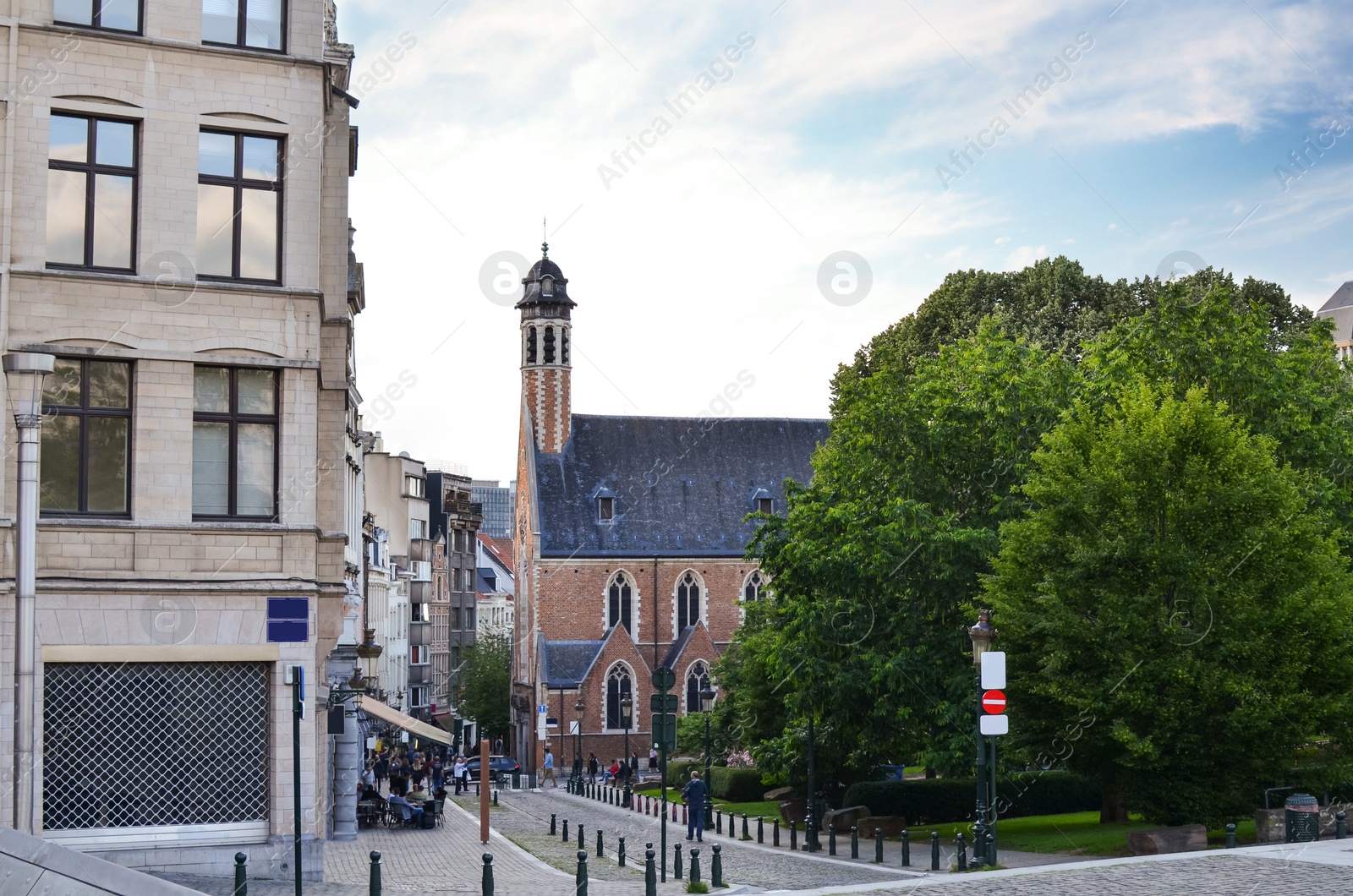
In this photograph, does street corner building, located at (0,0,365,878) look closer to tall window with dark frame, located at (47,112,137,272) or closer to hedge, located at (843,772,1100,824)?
tall window with dark frame, located at (47,112,137,272)

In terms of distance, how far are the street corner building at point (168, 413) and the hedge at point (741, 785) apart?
28.6 metres

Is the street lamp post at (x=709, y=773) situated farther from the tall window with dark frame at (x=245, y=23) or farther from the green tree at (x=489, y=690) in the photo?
the green tree at (x=489, y=690)

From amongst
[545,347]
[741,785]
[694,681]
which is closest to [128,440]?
[741,785]

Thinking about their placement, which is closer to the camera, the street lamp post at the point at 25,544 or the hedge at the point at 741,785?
the street lamp post at the point at 25,544

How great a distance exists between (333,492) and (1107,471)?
13089 mm

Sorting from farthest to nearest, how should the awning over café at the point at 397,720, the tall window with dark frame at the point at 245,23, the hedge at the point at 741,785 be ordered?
the hedge at the point at 741,785 < the awning over café at the point at 397,720 < the tall window with dark frame at the point at 245,23

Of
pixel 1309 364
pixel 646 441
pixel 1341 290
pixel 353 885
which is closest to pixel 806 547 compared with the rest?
pixel 1309 364

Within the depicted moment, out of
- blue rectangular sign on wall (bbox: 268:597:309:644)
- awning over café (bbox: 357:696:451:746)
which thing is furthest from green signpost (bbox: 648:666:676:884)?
awning over café (bbox: 357:696:451:746)

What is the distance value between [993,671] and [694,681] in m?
51.7

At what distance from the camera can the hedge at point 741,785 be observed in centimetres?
4688

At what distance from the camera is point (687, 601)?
76.1 m

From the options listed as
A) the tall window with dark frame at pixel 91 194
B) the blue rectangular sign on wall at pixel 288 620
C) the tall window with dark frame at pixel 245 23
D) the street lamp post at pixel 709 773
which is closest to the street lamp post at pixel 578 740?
the street lamp post at pixel 709 773

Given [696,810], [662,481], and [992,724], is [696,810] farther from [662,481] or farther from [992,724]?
[662,481]

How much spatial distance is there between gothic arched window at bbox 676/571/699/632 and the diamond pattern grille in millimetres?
57260
